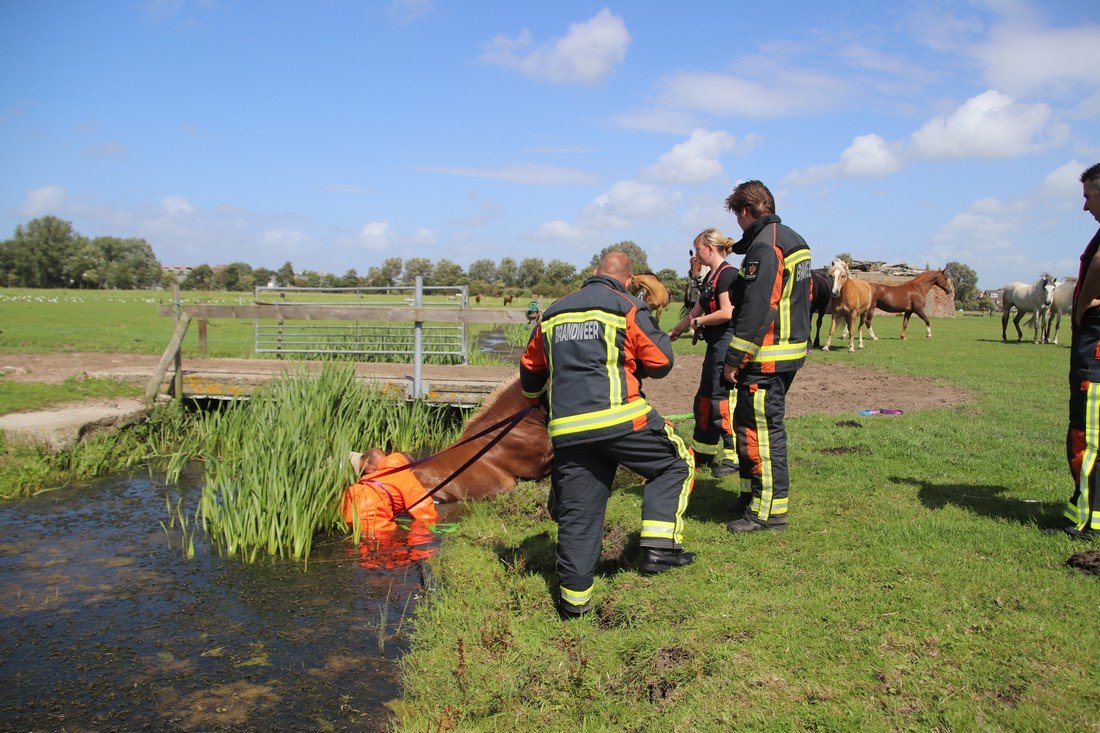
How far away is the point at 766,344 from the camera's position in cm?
487

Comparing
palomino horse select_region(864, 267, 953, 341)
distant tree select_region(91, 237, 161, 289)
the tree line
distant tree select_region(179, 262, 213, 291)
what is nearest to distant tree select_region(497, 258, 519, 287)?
the tree line

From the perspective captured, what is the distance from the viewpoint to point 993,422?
8.26 metres

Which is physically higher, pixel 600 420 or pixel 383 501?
pixel 600 420

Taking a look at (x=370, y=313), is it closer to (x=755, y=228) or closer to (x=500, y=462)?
(x=500, y=462)

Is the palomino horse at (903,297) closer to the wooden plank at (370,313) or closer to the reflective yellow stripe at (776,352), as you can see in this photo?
the wooden plank at (370,313)

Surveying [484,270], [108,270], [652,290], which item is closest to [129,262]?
[108,270]

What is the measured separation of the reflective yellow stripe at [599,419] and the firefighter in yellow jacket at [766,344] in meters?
1.10

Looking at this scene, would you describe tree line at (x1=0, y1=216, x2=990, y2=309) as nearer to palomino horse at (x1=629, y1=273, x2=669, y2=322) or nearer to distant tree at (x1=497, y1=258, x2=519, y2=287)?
distant tree at (x1=497, y1=258, x2=519, y2=287)

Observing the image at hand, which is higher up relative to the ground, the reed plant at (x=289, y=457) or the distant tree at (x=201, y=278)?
the distant tree at (x=201, y=278)

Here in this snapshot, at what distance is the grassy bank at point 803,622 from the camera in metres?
3.09

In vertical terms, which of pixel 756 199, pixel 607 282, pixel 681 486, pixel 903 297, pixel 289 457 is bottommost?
pixel 289 457

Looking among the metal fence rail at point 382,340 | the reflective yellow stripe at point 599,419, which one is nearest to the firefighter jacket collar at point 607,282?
the reflective yellow stripe at point 599,419

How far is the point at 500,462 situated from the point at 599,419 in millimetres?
3301

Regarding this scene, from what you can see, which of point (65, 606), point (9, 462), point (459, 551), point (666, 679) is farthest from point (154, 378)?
point (666, 679)
